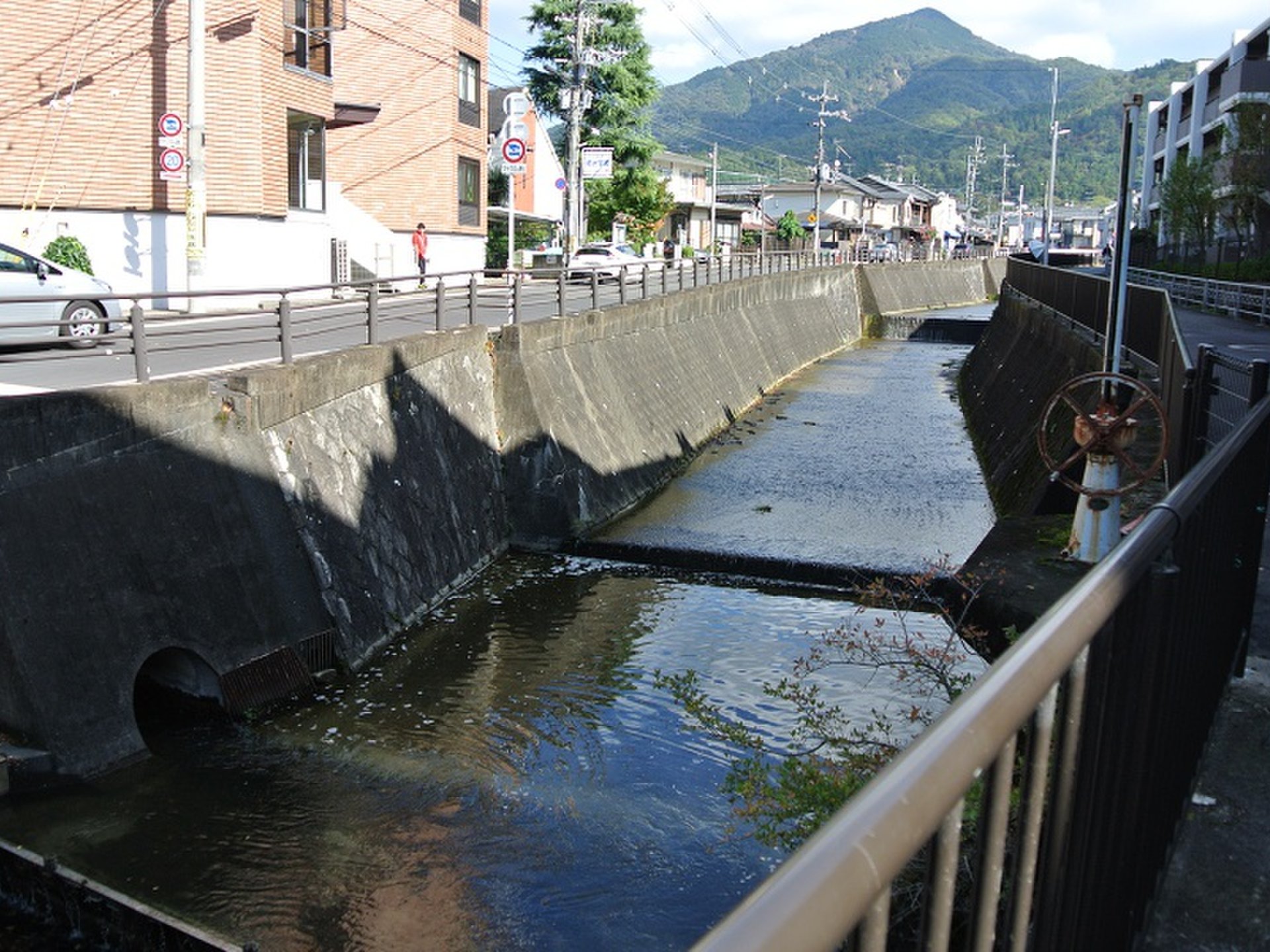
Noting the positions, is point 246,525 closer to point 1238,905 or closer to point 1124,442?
point 1124,442

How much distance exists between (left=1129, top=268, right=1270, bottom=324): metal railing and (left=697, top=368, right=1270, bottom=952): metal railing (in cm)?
2151

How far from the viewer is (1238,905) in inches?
138

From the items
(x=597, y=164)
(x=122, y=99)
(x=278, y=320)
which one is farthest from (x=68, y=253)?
(x=597, y=164)

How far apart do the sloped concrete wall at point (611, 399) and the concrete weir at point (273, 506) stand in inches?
2.3

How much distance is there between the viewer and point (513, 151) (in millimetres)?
32375

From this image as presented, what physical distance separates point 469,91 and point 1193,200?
31.9 meters

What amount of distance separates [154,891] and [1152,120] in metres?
98.9

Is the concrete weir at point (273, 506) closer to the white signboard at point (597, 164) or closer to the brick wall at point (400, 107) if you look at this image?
the brick wall at point (400, 107)

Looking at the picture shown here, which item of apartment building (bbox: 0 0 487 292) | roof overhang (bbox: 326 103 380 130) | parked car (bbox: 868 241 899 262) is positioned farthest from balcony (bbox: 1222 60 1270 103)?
apartment building (bbox: 0 0 487 292)

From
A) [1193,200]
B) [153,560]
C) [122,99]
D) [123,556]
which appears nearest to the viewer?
[123,556]

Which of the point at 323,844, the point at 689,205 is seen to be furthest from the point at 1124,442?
the point at 689,205

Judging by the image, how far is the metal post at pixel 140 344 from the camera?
1111 centimetres

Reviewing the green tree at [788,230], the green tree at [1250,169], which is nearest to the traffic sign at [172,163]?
the green tree at [1250,169]

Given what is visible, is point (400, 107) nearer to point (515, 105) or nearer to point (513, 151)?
point (515, 105)
